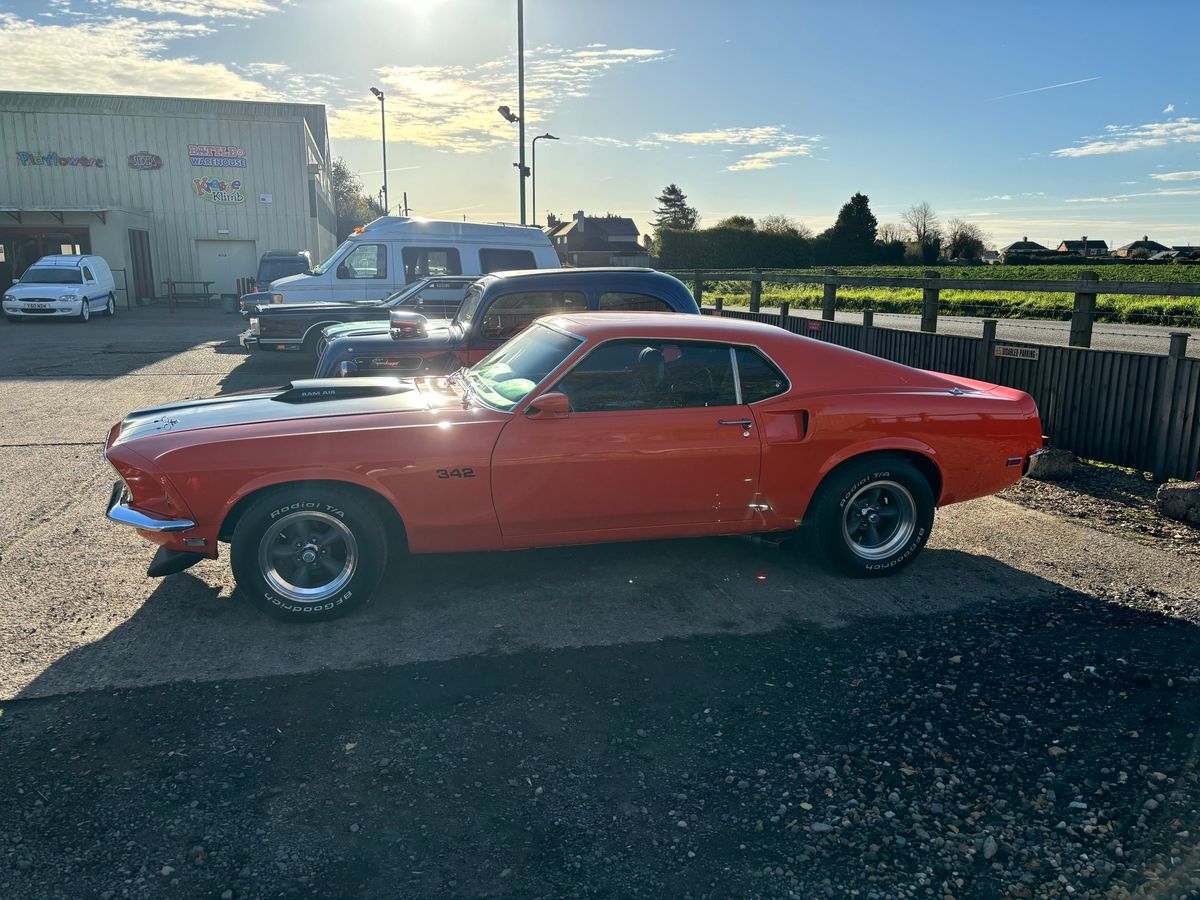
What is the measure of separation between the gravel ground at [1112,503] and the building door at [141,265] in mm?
32217

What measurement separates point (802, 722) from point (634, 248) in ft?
276

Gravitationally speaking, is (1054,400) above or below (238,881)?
above

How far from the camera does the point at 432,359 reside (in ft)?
27.1

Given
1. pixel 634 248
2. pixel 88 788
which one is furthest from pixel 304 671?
pixel 634 248

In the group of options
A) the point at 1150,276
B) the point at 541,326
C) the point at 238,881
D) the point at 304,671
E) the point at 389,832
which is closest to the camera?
the point at 238,881

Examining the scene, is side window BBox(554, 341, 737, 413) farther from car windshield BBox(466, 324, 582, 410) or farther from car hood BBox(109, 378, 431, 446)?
car hood BBox(109, 378, 431, 446)

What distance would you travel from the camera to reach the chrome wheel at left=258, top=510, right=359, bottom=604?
4.32 meters

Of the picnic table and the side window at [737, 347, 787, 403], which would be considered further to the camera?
the picnic table

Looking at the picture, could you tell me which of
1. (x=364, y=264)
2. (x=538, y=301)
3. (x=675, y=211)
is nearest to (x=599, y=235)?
(x=675, y=211)

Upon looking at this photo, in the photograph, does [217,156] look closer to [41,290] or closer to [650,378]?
[41,290]

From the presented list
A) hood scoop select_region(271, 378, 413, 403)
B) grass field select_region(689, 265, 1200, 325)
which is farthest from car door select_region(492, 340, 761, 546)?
grass field select_region(689, 265, 1200, 325)

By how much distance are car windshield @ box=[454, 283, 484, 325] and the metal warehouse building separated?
27.7 meters

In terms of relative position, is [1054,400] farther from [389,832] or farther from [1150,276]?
[1150,276]

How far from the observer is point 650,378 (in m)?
4.86
